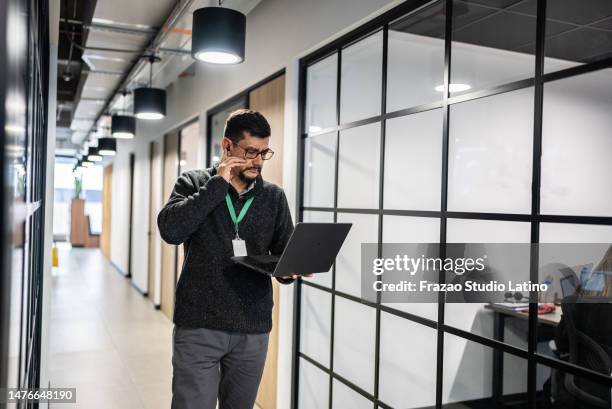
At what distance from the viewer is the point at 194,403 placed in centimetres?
177

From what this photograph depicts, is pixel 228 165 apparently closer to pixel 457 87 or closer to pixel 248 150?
pixel 248 150

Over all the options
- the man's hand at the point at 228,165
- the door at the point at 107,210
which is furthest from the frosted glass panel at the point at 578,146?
the door at the point at 107,210

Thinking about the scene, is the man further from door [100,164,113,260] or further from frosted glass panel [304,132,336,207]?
door [100,164,113,260]

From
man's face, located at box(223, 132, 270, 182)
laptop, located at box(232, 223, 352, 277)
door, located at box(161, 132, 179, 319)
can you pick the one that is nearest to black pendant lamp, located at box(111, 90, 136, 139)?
door, located at box(161, 132, 179, 319)

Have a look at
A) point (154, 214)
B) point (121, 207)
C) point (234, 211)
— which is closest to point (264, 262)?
point (234, 211)

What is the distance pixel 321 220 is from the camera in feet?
9.76

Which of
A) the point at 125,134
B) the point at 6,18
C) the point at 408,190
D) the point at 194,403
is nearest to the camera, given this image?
the point at 6,18

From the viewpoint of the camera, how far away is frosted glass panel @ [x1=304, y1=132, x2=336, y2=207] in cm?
287

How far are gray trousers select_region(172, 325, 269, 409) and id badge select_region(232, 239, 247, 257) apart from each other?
0.27 meters

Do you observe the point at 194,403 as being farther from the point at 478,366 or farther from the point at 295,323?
the point at 295,323

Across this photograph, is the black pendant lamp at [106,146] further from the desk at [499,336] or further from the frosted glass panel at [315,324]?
the desk at [499,336]

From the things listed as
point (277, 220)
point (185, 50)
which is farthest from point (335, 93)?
point (185, 50)

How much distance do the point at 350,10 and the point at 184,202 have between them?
1.39 meters

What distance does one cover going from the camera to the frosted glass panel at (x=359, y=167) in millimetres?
2467
